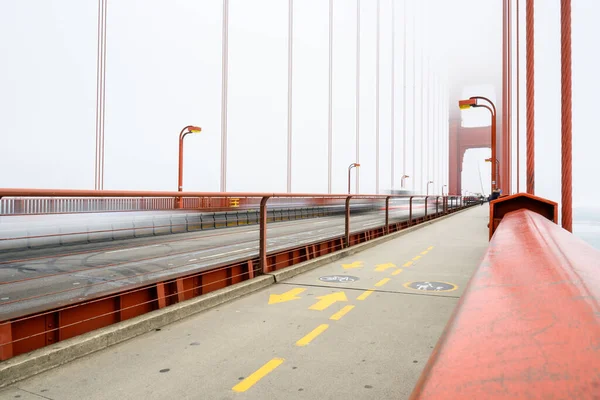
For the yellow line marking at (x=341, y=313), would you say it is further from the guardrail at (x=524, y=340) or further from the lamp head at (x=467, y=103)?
the lamp head at (x=467, y=103)

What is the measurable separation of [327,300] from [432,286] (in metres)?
1.64

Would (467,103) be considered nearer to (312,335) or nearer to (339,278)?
(339,278)

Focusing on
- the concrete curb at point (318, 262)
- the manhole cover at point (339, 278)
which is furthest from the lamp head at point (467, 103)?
the manhole cover at point (339, 278)

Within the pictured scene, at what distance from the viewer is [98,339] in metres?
3.34

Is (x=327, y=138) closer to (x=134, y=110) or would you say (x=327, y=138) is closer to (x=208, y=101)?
(x=208, y=101)

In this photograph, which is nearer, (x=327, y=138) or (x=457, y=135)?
(x=327, y=138)

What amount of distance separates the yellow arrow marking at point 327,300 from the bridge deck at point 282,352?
0.5 inches

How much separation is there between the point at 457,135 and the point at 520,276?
357ft

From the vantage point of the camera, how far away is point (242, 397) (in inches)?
99.0

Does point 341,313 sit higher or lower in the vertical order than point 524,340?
lower

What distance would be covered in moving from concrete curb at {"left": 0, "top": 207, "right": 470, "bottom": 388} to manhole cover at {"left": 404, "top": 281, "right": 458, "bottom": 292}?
6.20ft

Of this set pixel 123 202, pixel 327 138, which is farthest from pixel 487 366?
pixel 327 138

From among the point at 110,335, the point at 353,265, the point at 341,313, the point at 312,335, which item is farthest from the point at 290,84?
the point at 110,335

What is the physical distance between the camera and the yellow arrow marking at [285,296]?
4.86 metres
